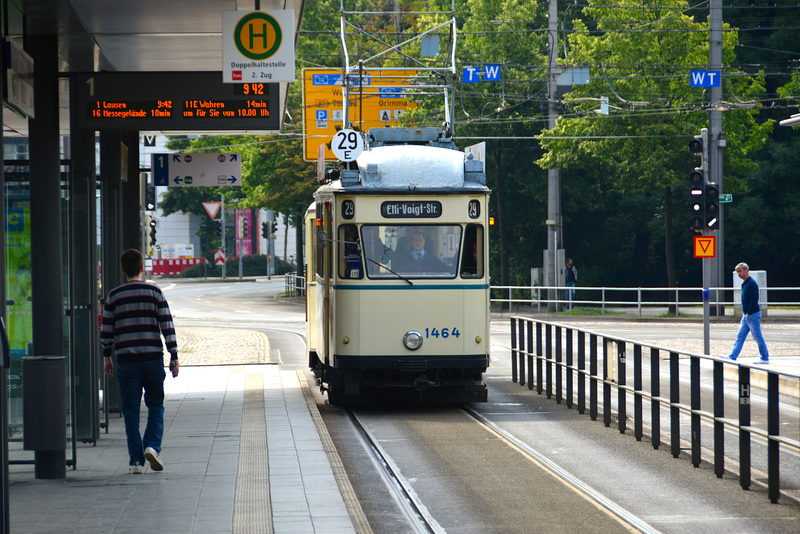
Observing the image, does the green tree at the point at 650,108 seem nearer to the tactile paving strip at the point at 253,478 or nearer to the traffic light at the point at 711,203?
the traffic light at the point at 711,203

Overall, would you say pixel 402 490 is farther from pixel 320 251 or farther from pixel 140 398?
pixel 320 251

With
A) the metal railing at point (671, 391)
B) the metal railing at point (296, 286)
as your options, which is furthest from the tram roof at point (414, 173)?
the metal railing at point (296, 286)

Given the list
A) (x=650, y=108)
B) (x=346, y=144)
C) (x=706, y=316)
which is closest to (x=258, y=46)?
(x=346, y=144)

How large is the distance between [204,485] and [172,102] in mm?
4264

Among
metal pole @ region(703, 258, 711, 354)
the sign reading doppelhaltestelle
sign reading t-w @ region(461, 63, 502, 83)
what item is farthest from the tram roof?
sign reading t-w @ region(461, 63, 502, 83)

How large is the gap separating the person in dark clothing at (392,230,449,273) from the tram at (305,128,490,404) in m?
0.01

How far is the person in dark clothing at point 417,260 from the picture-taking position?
14188 millimetres

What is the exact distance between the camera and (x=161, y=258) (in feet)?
271

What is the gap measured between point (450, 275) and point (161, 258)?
232ft

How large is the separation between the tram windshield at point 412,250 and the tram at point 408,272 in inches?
0.5

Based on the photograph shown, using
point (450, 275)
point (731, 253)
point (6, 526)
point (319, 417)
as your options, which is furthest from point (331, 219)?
point (731, 253)

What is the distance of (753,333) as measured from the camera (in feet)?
66.0

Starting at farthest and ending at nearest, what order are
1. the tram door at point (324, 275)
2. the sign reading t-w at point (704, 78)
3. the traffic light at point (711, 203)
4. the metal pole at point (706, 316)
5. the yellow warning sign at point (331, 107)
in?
the yellow warning sign at point (331, 107), the sign reading t-w at point (704, 78), the traffic light at point (711, 203), the metal pole at point (706, 316), the tram door at point (324, 275)

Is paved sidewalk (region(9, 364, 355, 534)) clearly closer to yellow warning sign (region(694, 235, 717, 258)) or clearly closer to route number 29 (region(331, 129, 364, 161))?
route number 29 (region(331, 129, 364, 161))
